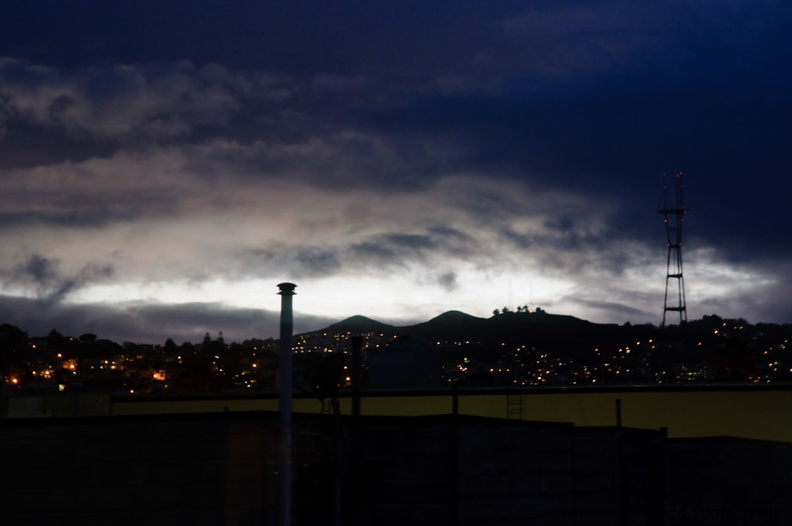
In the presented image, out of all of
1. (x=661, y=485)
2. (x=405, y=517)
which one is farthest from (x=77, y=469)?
(x=661, y=485)

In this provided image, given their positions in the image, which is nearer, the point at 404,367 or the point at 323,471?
the point at 323,471

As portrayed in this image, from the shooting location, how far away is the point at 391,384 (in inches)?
1914

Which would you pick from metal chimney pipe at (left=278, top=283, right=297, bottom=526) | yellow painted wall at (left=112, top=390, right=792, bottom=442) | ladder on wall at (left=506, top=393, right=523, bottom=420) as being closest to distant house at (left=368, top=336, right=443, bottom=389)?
yellow painted wall at (left=112, top=390, right=792, bottom=442)

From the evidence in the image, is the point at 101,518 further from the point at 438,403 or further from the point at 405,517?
the point at 438,403

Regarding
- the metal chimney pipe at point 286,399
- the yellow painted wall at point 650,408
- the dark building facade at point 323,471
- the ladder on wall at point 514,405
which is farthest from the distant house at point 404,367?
the metal chimney pipe at point 286,399

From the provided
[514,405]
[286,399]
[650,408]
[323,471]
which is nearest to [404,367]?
[514,405]

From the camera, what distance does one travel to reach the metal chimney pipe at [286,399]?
46.4ft

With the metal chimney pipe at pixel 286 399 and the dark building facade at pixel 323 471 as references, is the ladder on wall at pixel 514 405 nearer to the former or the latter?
the dark building facade at pixel 323 471

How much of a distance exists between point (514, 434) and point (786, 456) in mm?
14708

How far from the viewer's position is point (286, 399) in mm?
14172

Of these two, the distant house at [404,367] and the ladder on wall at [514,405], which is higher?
the distant house at [404,367]

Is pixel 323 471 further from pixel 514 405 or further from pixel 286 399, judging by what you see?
pixel 514 405

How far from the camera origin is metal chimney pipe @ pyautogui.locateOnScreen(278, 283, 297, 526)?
1416cm

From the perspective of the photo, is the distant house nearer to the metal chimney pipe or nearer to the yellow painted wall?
the yellow painted wall
